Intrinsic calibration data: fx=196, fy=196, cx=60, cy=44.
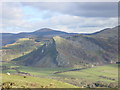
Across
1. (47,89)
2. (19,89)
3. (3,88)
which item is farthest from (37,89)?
(3,88)

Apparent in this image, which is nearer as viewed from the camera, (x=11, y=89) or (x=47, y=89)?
(x=11, y=89)

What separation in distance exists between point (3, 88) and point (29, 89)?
9.51 metres

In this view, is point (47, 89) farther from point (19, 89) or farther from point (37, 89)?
point (19, 89)

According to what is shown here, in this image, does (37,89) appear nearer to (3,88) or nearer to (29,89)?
Answer: (29,89)

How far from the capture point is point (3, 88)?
6194 centimetres

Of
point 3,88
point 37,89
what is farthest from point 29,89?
point 3,88

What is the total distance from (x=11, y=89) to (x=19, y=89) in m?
2.94

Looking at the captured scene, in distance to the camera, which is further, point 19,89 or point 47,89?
point 47,89

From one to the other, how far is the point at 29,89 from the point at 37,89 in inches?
147

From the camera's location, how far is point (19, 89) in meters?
63.8

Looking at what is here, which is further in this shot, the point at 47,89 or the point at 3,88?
the point at 47,89

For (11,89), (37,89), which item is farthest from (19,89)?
(37,89)

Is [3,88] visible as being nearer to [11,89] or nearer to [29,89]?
[11,89]

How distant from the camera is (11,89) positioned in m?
61.8
